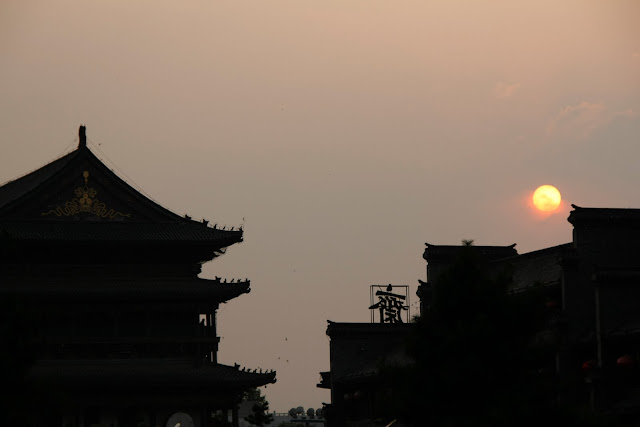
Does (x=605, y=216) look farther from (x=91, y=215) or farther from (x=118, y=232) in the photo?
(x=91, y=215)

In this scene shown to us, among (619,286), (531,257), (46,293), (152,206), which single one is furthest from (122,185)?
(619,286)

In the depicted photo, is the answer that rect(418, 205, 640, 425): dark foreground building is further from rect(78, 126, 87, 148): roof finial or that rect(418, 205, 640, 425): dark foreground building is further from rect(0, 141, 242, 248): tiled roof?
rect(78, 126, 87, 148): roof finial

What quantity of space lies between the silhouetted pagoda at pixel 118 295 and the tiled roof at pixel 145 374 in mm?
72

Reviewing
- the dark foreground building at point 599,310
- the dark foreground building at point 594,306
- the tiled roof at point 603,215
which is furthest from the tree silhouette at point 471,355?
the tiled roof at point 603,215

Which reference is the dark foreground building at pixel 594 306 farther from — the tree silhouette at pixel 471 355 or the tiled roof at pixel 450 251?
the tiled roof at pixel 450 251

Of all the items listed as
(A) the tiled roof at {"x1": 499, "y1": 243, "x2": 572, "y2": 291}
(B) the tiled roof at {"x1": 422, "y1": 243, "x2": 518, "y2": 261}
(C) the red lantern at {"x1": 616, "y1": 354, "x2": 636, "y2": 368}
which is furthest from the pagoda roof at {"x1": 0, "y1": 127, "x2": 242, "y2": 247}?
(C) the red lantern at {"x1": 616, "y1": 354, "x2": 636, "y2": 368}

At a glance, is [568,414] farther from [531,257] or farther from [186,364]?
[186,364]

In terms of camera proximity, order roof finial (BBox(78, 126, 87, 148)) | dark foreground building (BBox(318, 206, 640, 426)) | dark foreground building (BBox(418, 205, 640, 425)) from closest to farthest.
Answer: dark foreground building (BBox(318, 206, 640, 426)) → dark foreground building (BBox(418, 205, 640, 425)) → roof finial (BBox(78, 126, 87, 148))

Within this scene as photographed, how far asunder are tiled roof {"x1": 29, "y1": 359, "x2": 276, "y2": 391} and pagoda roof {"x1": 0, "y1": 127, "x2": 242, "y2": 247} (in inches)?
257

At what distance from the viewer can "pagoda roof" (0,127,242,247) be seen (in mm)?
71125

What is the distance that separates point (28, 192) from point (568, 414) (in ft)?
133

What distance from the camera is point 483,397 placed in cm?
4091

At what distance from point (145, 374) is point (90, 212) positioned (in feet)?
31.4

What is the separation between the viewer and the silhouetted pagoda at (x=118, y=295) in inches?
2739
